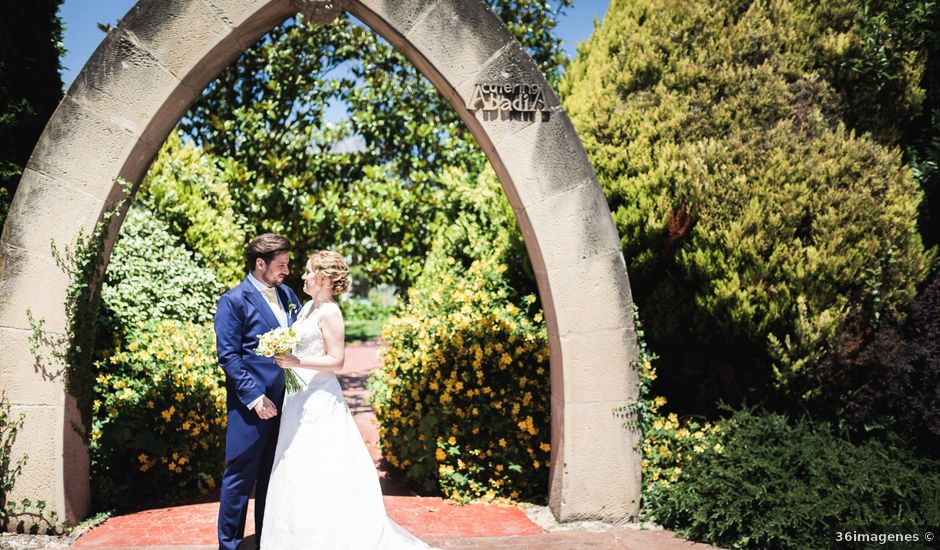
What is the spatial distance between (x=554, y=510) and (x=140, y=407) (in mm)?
3507

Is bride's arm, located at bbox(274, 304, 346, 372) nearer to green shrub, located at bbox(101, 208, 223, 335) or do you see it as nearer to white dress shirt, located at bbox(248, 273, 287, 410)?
white dress shirt, located at bbox(248, 273, 287, 410)

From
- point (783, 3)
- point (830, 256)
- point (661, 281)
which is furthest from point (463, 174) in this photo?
point (830, 256)

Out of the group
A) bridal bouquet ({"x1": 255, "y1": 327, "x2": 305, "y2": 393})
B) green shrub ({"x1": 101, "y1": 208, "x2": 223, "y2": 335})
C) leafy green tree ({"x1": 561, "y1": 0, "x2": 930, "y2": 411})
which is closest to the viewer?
bridal bouquet ({"x1": 255, "y1": 327, "x2": 305, "y2": 393})

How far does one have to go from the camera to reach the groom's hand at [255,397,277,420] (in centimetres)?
398

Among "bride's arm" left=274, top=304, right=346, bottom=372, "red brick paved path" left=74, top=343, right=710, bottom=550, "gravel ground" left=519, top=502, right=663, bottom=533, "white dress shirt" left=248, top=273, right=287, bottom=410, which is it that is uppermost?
"white dress shirt" left=248, top=273, right=287, bottom=410

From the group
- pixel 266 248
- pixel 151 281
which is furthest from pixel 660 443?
pixel 151 281

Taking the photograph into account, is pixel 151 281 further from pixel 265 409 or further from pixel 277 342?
pixel 277 342

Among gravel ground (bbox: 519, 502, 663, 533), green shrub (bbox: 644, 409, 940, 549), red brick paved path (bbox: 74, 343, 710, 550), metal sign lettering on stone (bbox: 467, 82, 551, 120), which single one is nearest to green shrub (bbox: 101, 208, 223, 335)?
red brick paved path (bbox: 74, 343, 710, 550)

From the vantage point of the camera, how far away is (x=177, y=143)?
9.02 meters

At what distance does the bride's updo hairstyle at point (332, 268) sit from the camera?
13.5 feet

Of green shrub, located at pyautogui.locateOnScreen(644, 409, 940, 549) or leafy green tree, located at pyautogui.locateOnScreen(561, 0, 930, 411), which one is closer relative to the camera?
green shrub, located at pyautogui.locateOnScreen(644, 409, 940, 549)

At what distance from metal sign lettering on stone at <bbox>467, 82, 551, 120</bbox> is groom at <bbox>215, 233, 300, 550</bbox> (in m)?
1.75

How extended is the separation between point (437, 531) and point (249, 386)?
6.01 feet

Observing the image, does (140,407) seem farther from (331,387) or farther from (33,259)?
(331,387)
